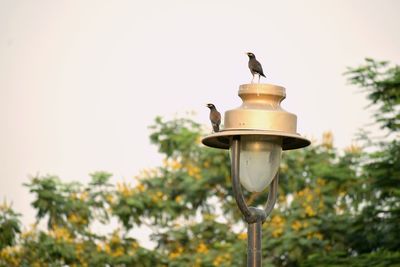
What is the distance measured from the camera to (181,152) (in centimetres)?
2409

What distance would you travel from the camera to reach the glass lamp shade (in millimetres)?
6141

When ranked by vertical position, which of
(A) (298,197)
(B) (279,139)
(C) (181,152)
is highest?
(C) (181,152)

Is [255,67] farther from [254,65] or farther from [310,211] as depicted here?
[310,211]

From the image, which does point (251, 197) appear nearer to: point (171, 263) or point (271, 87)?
point (171, 263)

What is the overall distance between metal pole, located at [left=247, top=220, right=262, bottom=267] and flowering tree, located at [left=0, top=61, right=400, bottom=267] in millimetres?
11558

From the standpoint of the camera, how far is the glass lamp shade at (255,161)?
6.14 m

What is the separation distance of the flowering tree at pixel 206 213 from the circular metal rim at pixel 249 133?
11244 mm

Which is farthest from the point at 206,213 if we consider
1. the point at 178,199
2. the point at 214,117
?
the point at 214,117

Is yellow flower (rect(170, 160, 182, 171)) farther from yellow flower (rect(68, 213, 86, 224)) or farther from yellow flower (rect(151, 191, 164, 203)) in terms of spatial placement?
yellow flower (rect(68, 213, 86, 224))

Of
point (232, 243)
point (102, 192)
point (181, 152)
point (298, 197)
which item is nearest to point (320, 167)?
point (298, 197)

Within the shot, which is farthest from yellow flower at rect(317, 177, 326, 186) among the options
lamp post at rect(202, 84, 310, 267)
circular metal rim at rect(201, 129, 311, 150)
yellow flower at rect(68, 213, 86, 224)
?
lamp post at rect(202, 84, 310, 267)

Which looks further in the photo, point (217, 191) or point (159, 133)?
point (159, 133)

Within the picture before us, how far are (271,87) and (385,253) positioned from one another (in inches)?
433

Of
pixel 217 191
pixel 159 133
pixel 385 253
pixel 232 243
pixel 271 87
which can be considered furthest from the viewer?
pixel 159 133
